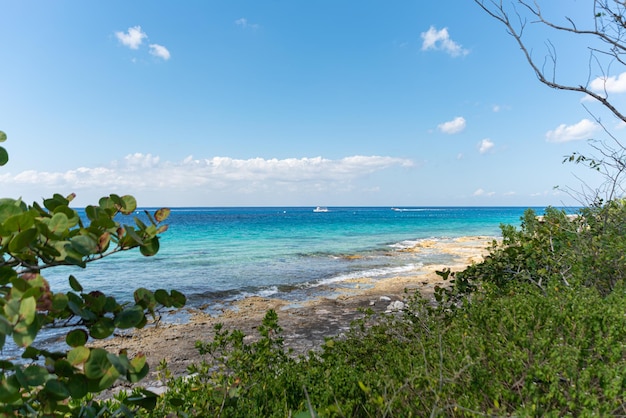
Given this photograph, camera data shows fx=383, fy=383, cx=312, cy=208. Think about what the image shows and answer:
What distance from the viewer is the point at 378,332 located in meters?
5.32

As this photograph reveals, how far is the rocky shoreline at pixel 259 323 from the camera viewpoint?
27.2 feet

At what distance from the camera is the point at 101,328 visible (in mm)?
1489

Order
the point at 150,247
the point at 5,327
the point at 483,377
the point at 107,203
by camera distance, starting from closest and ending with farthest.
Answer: the point at 5,327, the point at 150,247, the point at 107,203, the point at 483,377

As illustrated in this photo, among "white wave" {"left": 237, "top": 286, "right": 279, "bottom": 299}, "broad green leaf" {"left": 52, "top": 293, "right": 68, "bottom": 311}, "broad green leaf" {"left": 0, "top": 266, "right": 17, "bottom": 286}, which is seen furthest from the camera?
"white wave" {"left": 237, "top": 286, "right": 279, "bottom": 299}

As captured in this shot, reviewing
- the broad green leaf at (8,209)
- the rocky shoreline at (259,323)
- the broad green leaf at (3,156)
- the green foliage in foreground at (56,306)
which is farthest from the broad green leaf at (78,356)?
the rocky shoreline at (259,323)

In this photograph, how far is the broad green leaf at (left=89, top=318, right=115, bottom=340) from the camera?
4.85 ft

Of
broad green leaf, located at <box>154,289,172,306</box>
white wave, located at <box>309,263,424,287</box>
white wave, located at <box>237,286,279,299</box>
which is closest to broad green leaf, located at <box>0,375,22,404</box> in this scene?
broad green leaf, located at <box>154,289,172,306</box>

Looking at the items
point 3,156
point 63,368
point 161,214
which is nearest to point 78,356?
point 63,368

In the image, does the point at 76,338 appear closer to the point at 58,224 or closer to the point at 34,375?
the point at 34,375

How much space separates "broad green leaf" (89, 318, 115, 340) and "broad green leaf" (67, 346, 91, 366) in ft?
0.40

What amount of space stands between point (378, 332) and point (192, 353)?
487 centimetres

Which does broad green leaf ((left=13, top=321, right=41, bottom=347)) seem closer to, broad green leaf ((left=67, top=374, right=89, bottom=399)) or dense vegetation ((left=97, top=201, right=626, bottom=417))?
broad green leaf ((left=67, top=374, right=89, bottom=399))

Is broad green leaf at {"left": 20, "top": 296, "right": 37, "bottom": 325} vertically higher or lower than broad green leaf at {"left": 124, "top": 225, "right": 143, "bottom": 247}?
lower

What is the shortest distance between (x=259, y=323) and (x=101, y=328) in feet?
31.0
